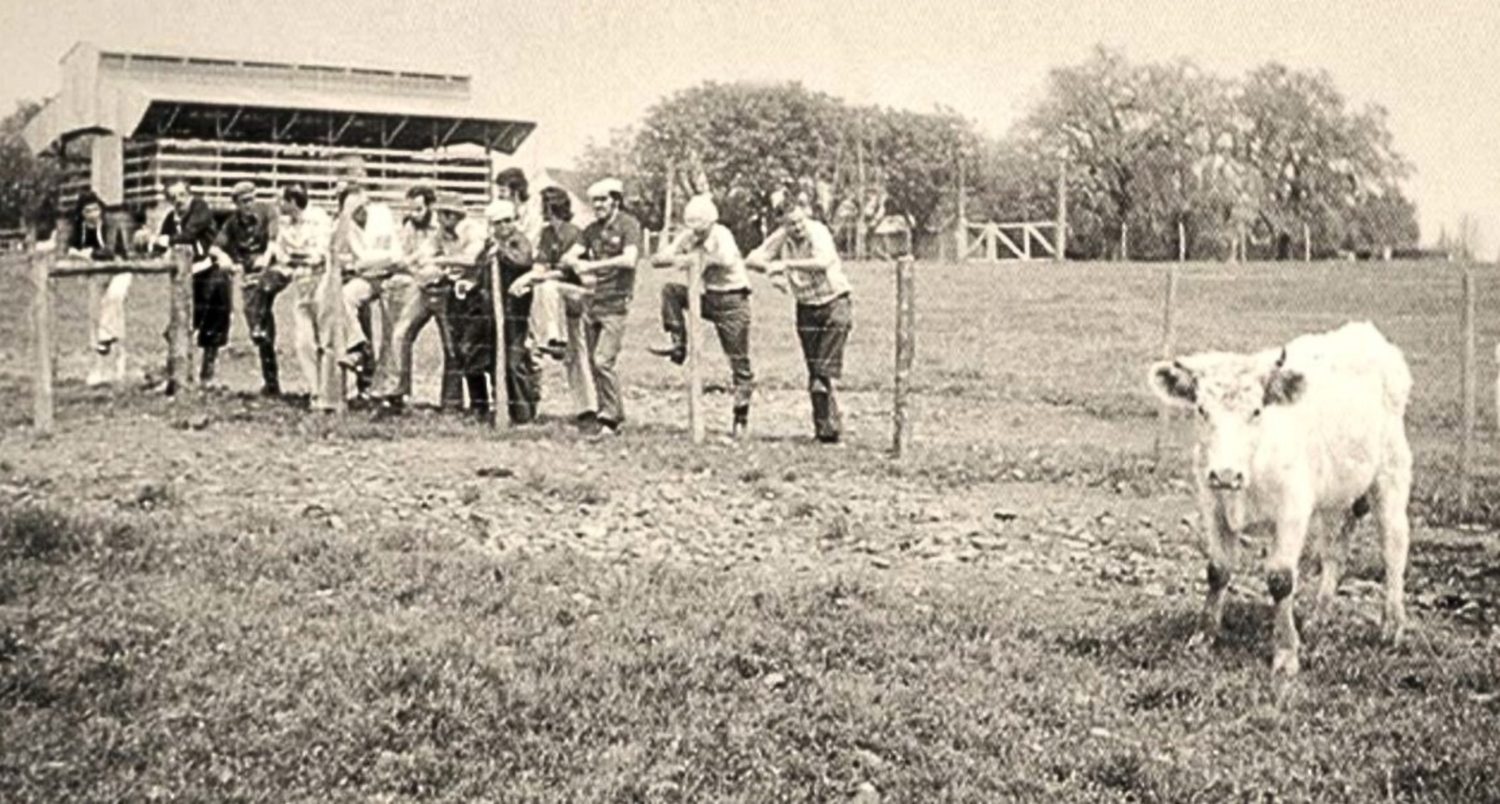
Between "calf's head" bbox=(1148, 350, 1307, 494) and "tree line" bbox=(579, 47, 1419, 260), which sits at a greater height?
"tree line" bbox=(579, 47, 1419, 260)

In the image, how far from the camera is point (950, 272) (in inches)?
335

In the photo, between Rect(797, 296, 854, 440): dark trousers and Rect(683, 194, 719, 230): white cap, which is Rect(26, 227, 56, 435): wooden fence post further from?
Rect(797, 296, 854, 440): dark trousers

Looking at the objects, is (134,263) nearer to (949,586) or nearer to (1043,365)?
(949,586)

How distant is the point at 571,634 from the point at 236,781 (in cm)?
128

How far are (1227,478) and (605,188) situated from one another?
4143 millimetres

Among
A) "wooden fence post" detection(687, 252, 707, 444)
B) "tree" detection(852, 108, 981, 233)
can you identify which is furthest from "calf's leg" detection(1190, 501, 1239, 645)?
"wooden fence post" detection(687, 252, 707, 444)

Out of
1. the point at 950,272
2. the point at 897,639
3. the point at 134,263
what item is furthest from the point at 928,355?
the point at 897,639

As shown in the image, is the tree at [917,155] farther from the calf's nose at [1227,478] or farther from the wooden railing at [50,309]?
the wooden railing at [50,309]

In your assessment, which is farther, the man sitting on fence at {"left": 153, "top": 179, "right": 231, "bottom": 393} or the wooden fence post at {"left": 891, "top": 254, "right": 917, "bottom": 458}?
the man sitting on fence at {"left": 153, "top": 179, "right": 231, "bottom": 393}

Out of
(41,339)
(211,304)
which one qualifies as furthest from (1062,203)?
(211,304)

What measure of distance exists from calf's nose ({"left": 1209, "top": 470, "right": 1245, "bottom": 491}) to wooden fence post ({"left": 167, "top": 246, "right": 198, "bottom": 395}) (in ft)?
17.6

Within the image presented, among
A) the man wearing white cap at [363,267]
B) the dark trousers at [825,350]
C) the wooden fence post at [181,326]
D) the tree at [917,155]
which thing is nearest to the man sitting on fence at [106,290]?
the wooden fence post at [181,326]

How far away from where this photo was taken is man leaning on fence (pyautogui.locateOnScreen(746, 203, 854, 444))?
8.41 meters

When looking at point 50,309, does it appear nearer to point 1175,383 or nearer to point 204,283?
point 204,283
